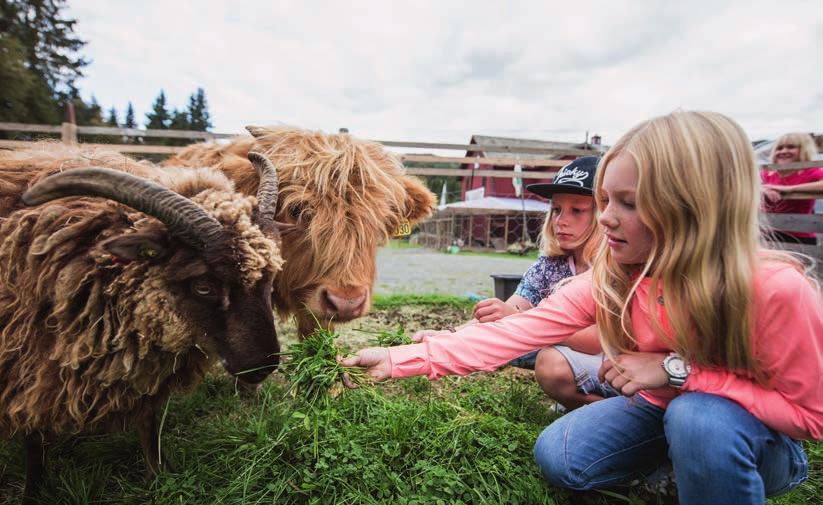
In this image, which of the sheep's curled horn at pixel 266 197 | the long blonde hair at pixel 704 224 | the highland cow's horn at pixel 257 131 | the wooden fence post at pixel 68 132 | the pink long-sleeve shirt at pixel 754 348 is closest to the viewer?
the pink long-sleeve shirt at pixel 754 348

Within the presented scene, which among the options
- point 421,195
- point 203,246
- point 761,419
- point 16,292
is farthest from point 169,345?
point 761,419

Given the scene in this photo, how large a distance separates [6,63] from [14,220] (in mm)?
23415

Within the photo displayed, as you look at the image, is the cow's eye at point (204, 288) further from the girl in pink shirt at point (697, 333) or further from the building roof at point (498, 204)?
the building roof at point (498, 204)

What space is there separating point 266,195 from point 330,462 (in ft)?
5.76

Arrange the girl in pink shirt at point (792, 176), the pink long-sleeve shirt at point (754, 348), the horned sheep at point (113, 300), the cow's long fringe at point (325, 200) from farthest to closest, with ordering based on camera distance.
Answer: the girl in pink shirt at point (792, 176) → the cow's long fringe at point (325, 200) → the horned sheep at point (113, 300) → the pink long-sleeve shirt at point (754, 348)

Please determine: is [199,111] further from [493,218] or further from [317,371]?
[317,371]

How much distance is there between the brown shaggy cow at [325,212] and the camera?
10.5ft

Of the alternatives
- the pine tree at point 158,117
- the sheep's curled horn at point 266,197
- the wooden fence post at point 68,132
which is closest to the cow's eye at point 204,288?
the sheep's curled horn at point 266,197

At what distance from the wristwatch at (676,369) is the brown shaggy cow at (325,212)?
6.47ft

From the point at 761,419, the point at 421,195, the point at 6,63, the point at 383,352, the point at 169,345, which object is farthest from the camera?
the point at 6,63

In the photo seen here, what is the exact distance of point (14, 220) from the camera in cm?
240

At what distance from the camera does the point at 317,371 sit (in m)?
2.16

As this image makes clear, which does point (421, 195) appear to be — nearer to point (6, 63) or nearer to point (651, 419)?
point (651, 419)

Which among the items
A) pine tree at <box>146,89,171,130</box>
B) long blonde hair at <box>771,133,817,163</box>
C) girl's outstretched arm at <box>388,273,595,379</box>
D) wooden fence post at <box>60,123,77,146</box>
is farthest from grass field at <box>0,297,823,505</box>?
pine tree at <box>146,89,171,130</box>
